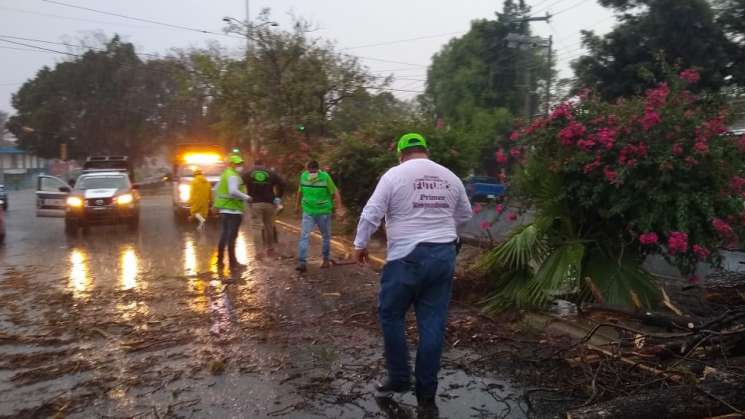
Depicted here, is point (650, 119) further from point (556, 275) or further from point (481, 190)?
point (481, 190)

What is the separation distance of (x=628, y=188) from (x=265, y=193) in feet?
22.9

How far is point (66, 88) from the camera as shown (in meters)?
49.2

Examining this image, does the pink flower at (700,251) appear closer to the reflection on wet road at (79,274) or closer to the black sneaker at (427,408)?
the black sneaker at (427,408)

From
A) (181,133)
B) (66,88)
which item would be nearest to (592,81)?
(181,133)

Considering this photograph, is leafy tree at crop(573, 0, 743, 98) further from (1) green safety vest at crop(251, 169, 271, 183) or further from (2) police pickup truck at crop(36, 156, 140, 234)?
(2) police pickup truck at crop(36, 156, 140, 234)

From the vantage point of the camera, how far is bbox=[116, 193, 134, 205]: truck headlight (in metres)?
16.2

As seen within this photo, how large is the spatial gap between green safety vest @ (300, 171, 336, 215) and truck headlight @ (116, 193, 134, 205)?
332 inches

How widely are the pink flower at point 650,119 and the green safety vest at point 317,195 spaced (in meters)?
4.91

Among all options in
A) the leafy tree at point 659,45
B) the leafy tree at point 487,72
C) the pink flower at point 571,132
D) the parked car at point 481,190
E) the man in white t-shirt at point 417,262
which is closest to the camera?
the man in white t-shirt at point 417,262

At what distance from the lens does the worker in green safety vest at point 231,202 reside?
973cm

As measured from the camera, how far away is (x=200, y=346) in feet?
19.0

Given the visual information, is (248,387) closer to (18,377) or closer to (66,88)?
(18,377)

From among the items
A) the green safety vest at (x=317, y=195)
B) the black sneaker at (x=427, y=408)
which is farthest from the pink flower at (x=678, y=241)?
the green safety vest at (x=317, y=195)

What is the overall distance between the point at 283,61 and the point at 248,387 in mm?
16445
